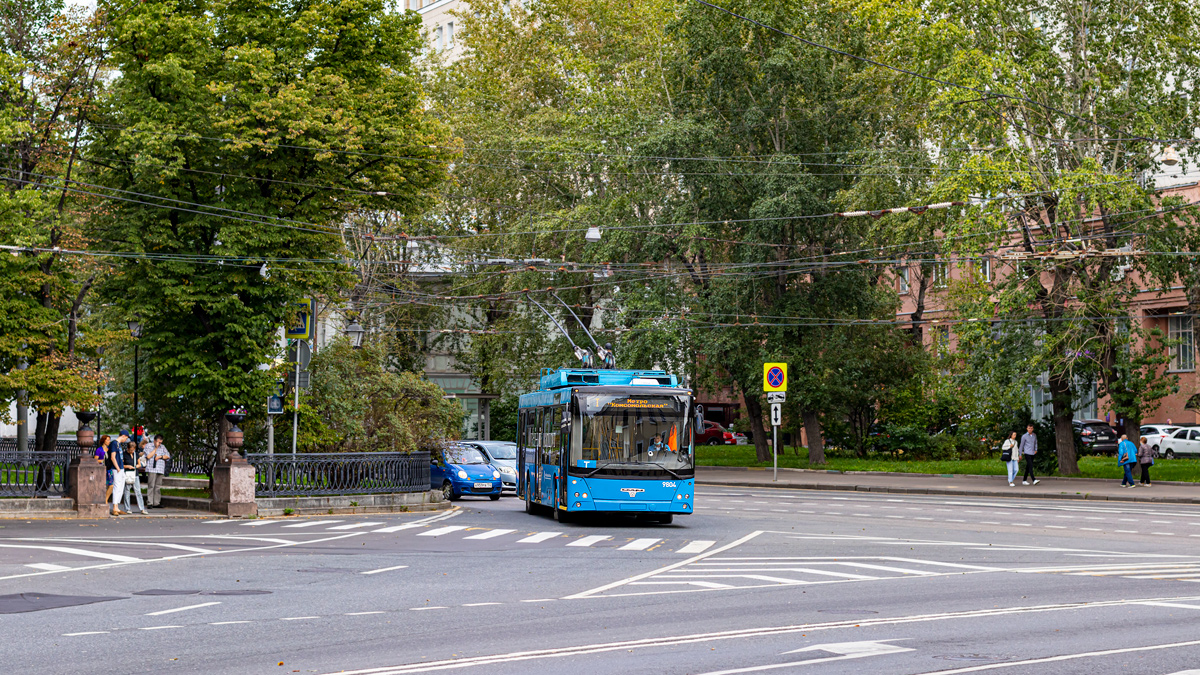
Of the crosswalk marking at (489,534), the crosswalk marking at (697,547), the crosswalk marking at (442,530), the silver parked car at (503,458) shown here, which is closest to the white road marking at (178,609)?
the crosswalk marking at (697,547)

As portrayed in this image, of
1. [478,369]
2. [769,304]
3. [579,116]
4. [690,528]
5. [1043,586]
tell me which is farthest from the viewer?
[478,369]

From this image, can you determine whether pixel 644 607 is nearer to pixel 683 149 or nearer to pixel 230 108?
pixel 230 108

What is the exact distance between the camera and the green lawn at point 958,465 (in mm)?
41234

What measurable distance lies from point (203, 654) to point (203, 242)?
2079 centimetres

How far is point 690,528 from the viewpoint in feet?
78.9

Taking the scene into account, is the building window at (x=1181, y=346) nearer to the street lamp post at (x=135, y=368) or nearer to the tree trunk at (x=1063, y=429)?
the tree trunk at (x=1063, y=429)

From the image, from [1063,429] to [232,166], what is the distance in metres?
26.6

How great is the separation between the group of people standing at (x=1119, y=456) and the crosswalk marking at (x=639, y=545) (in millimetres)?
20216

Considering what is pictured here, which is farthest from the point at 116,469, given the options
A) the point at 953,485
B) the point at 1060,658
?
the point at 953,485

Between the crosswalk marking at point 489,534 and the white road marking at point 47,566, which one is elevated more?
the white road marking at point 47,566

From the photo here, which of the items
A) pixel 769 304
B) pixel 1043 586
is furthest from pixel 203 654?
pixel 769 304

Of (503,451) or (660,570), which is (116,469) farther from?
(660,570)

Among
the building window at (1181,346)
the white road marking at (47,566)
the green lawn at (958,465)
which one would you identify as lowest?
the white road marking at (47,566)

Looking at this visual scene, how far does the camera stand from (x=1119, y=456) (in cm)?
3706
